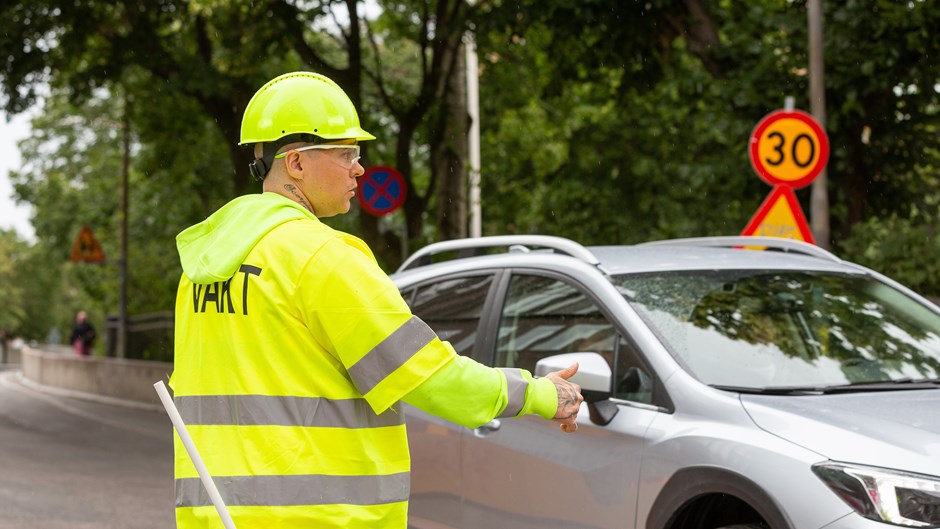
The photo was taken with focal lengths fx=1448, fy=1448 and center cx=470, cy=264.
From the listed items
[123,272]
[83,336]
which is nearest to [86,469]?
[123,272]

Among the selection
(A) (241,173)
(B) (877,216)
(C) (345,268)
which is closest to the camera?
(C) (345,268)

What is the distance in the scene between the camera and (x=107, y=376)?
2488cm

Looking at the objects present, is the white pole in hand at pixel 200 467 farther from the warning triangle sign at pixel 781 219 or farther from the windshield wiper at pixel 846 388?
the warning triangle sign at pixel 781 219

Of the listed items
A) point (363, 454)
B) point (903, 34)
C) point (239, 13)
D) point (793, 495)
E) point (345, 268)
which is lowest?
point (793, 495)

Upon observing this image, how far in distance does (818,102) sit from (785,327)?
7.42 meters

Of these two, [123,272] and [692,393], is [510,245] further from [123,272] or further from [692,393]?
→ [123,272]

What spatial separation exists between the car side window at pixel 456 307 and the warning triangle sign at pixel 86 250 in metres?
23.3

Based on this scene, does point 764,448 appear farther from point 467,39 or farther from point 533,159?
point 533,159

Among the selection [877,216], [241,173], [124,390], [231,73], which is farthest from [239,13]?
[877,216]

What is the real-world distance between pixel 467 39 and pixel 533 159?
31.3 feet

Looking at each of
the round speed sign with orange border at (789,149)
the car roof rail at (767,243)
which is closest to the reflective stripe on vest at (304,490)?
the car roof rail at (767,243)

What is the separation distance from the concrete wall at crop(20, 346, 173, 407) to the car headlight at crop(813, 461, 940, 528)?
590 inches

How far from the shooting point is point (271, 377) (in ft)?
9.40

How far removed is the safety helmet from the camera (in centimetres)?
303
